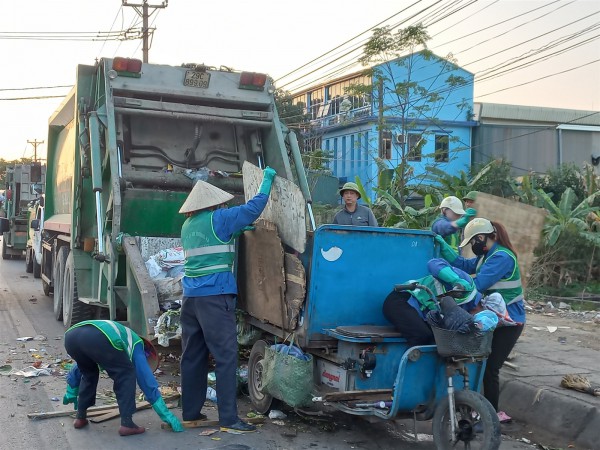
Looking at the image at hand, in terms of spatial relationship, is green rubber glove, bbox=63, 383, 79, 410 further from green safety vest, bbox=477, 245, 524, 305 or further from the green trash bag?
green safety vest, bbox=477, 245, 524, 305

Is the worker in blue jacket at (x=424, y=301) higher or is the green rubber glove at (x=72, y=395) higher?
the worker in blue jacket at (x=424, y=301)

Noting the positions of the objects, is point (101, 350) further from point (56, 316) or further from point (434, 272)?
point (56, 316)

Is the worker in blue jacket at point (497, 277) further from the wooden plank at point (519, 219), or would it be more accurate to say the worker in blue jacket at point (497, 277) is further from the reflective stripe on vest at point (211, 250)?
the reflective stripe on vest at point (211, 250)

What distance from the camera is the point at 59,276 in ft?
31.0

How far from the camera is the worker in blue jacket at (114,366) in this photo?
4.73 m

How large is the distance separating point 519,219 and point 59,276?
6035mm

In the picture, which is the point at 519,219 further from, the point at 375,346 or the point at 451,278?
the point at 375,346

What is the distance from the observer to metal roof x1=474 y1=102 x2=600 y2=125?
32719mm

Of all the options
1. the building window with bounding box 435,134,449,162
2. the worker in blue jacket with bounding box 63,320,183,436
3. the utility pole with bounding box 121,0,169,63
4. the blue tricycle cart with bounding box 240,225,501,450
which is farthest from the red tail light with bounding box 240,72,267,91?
the utility pole with bounding box 121,0,169,63

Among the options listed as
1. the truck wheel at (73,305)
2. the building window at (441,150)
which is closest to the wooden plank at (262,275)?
the truck wheel at (73,305)

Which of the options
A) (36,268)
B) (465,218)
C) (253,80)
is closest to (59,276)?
(253,80)

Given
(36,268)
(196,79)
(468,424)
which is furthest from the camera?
(36,268)

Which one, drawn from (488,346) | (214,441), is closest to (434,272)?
(488,346)

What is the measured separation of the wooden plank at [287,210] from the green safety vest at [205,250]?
0.40 metres
